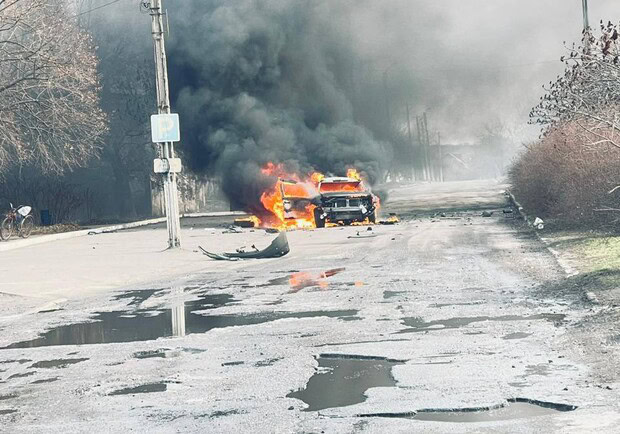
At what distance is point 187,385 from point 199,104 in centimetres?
3795

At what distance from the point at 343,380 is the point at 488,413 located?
174 centimetres

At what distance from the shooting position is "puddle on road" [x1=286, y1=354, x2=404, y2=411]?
7.96 m

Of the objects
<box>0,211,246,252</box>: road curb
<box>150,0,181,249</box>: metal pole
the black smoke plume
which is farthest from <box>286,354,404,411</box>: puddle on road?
the black smoke plume

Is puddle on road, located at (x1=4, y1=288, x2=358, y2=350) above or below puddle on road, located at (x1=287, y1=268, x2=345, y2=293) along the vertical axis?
below

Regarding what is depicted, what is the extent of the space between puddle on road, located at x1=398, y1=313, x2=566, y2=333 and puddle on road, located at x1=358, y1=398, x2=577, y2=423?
3935 mm

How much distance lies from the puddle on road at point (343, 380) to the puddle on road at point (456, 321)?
179 cm

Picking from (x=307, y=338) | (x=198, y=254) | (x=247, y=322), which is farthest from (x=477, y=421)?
(x=198, y=254)

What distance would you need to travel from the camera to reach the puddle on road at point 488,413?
716 centimetres

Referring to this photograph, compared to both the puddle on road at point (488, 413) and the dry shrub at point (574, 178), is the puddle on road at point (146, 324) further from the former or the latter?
the dry shrub at point (574, 178)

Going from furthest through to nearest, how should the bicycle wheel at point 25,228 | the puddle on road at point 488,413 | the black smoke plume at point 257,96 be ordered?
the black smoke plume at point 257,96 < the bicycle wheel at point 25,228 < the puddle on road at point 488,413

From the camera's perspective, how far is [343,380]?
8781 millimetres

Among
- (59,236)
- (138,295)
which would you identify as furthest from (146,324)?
(59,236)

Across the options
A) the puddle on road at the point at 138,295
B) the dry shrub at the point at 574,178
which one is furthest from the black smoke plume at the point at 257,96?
the puddle on road at the point at 138,295

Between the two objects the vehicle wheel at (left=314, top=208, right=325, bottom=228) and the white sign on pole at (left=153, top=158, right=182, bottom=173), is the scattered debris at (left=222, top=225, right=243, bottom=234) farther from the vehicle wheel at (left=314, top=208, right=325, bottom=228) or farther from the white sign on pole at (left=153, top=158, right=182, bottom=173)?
the white sign on pole at (left=153, top=158, right=182, bottom=173)
